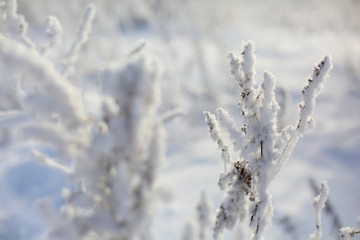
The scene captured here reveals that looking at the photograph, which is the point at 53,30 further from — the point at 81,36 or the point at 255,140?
the point at 255,140

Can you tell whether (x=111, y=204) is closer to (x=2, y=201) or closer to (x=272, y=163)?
(x=272, y=163)

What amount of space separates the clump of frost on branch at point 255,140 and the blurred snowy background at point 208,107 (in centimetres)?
23

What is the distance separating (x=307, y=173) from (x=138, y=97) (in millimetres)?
3800

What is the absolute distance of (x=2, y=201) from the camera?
3.32 m

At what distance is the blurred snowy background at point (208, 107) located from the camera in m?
3.22

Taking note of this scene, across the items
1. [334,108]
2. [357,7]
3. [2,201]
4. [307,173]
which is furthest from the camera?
[357,7]

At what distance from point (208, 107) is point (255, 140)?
489cm

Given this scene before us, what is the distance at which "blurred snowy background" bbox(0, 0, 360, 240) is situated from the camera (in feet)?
10.6

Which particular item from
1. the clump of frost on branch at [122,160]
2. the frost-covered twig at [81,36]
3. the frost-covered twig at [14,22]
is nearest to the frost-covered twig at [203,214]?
the clump of frost on branch at [122,160]

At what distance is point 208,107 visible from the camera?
5965mm

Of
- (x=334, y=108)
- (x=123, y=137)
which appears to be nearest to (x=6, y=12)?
(x=123, y=137)

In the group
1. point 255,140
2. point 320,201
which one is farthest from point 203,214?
point 320,201

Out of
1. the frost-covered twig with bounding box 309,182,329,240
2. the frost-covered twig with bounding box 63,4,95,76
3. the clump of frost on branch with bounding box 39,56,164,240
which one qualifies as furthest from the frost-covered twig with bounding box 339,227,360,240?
the frost-covered twig with bounding box 63,4,95,76

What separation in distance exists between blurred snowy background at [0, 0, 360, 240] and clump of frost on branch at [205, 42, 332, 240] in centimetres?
23
